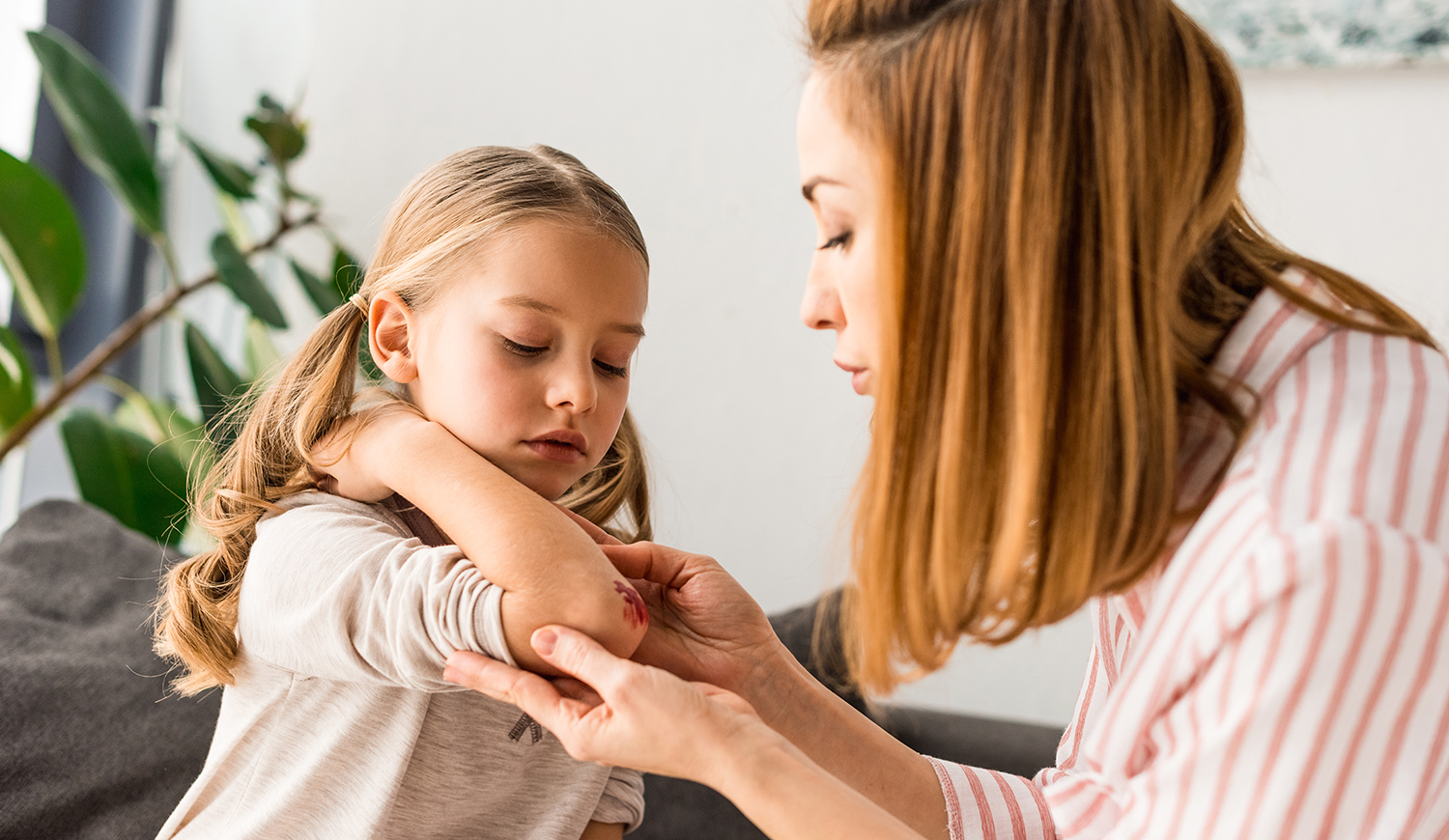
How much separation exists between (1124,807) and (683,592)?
1.29 feet

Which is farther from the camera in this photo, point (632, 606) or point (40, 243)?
point (40, 243)

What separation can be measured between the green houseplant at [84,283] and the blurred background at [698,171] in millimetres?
356

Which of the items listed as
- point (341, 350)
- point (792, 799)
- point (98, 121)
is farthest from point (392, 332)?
point (98, 121)

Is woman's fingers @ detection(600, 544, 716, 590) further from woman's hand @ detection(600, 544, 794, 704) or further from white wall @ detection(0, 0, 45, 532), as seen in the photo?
white wall @ detection(0, 0, 45, 532)

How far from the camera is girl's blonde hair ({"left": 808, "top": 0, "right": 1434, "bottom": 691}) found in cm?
59

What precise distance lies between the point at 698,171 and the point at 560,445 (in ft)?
3.90

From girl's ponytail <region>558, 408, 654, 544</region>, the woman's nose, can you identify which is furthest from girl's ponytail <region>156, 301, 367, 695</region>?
the woman's nose

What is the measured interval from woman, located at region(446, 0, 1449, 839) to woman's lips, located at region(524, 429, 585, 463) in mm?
188

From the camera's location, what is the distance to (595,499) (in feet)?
3.32

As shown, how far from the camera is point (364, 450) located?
0.78 metres

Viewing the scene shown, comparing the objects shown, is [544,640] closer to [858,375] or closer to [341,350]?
[858,375]

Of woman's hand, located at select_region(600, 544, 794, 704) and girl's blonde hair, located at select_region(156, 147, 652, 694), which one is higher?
girl's blonde hair, located at select_region(156, 147, 652, 694)

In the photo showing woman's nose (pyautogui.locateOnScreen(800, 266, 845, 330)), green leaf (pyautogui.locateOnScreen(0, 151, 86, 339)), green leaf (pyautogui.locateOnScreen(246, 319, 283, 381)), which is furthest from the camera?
green leaf (pyautogui.locateOnScreen(246, 319, 283, 381))

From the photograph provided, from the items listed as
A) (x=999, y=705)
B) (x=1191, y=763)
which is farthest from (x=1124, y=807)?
(x=999, y=705)
